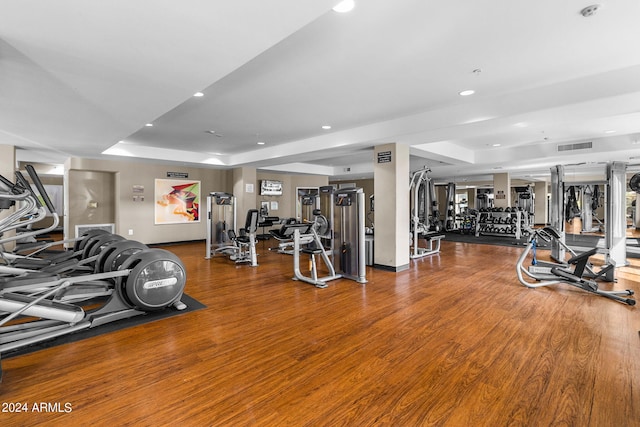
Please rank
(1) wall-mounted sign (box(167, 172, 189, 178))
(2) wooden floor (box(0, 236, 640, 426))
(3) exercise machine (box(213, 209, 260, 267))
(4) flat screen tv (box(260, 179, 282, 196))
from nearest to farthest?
(2) wooden floor (box(0, 236, 640, 426)) < (3) exercise machine (box(213, 209, 260, 267)) < (1) wall-mounted sign (box(167, 172, 189, 178)) < (4) flat screen tv (box(260, 179, 282, 196))

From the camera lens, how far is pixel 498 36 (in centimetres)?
235

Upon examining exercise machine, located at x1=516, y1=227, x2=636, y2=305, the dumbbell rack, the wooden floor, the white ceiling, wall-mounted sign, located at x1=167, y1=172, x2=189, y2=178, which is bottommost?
the wooden floor

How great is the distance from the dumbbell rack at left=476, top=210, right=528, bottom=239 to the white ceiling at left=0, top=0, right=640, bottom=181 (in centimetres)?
488

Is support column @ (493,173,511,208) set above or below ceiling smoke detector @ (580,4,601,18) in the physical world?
below

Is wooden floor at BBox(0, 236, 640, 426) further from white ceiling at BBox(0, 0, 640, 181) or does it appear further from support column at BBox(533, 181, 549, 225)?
support column at BBox(533, 181, 549, 225)

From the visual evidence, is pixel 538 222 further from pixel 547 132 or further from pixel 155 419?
pixel 155 419

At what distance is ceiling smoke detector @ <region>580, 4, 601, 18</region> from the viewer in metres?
1.96

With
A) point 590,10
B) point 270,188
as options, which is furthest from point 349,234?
point 270,188

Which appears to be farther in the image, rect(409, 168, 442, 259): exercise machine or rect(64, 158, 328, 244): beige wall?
rect(64, 158, 328, 244): beige wall

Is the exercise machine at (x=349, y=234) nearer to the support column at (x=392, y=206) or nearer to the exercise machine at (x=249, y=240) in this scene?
the support column at (x=392, y=206)

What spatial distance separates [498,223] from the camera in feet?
33.0

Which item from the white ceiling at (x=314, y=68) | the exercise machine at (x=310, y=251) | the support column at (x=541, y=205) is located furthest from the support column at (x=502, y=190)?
the exercise machine at (x=310, y=251)

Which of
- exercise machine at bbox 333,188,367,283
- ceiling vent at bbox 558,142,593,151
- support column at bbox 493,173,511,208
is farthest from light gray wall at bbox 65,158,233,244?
support column at bbox 493,173,511,208

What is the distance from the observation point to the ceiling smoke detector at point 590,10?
196cm
